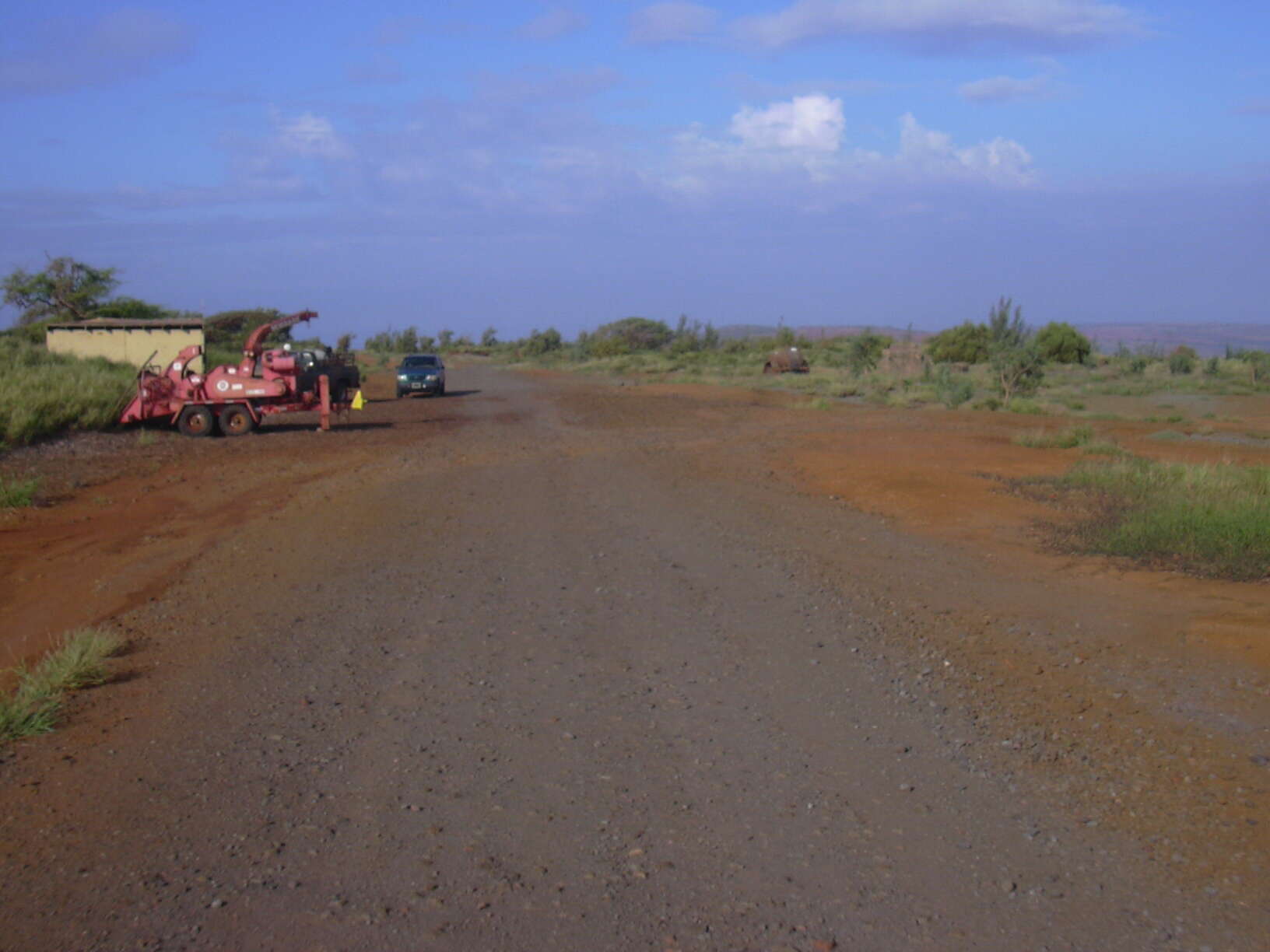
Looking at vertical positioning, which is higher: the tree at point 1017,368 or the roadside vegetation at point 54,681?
the tree at point 1017,368

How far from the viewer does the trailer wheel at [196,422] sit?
25.5 metres

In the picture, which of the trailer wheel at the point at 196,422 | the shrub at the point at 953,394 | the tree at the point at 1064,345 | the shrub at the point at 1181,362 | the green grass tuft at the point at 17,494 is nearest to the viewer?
the green grass tuft at the point at 17,494

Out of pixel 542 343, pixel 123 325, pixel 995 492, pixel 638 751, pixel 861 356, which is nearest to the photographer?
pixel 638 751

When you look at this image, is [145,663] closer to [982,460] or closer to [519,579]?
[519,579]

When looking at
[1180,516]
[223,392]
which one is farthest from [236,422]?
[1180,516]

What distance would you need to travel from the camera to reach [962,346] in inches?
2992

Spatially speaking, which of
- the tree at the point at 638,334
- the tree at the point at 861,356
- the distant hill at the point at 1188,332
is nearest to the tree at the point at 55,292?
the tree at the point at 861,356

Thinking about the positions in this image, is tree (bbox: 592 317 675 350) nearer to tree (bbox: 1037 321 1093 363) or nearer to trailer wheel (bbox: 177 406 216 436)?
tree (bbox: 1037 321 1093 363)

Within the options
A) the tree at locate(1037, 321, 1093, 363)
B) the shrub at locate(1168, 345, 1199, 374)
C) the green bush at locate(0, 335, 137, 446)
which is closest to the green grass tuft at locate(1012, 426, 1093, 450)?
the green bush at locate(0, 335, 137, 446)

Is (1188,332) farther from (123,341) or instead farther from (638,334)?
(123,341)

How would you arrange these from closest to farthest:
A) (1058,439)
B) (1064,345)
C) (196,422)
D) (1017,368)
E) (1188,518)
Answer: (1188,518), (1058,439), (196,422), (1017,368), (1064,345)

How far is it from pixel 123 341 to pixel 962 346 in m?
54.4

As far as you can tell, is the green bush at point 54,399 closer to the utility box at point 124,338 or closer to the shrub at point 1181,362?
the utility box at point 124,338

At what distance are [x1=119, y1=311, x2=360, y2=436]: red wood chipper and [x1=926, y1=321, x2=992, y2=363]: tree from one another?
5460 centimetres
